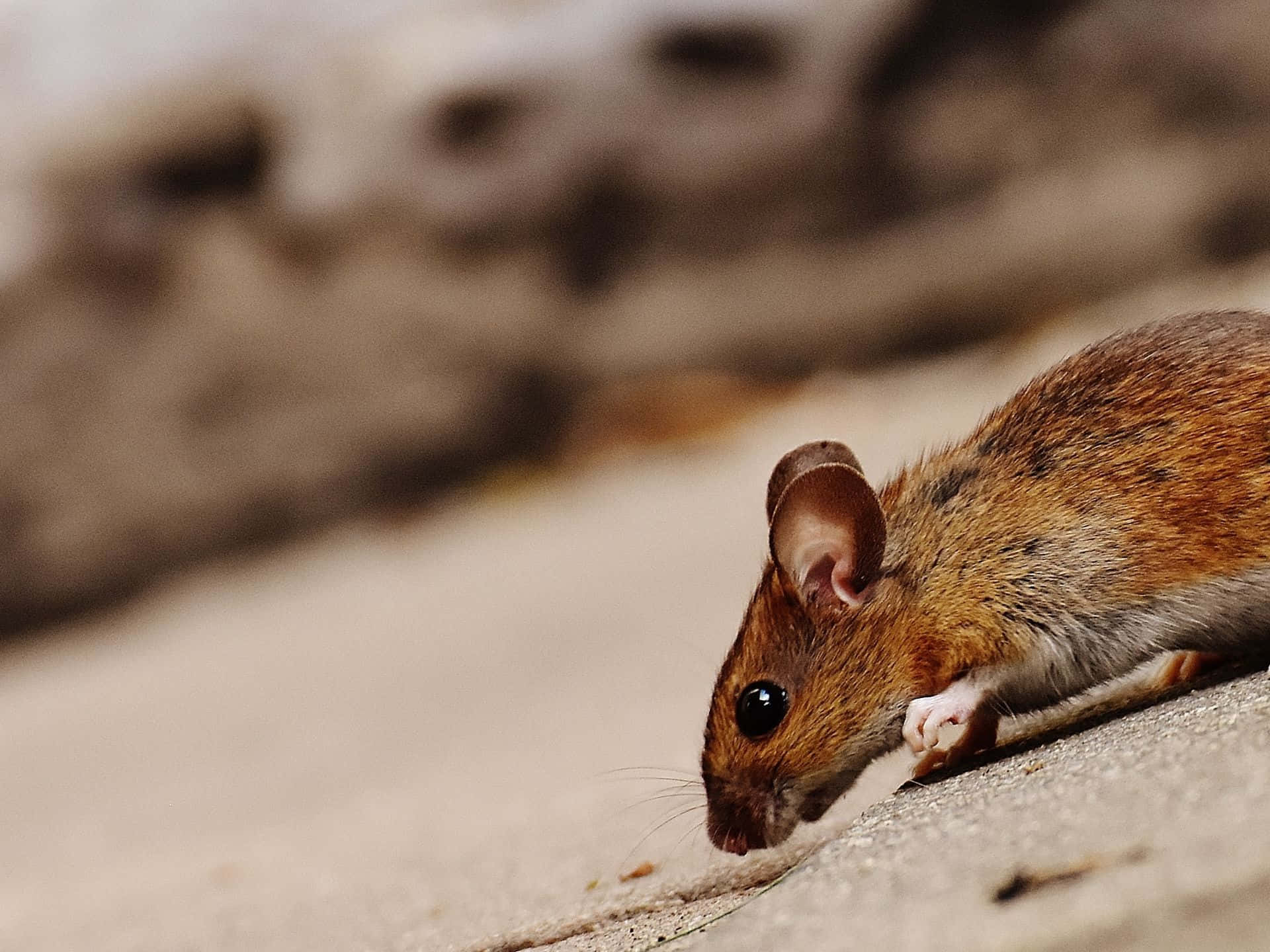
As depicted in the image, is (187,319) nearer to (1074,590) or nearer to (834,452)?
(834,452)

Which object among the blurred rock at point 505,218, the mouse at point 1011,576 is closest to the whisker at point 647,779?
the mouse at point 1011,576

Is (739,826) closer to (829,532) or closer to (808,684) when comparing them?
(808,684)

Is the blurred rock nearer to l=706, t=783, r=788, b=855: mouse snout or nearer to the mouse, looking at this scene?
the mouse

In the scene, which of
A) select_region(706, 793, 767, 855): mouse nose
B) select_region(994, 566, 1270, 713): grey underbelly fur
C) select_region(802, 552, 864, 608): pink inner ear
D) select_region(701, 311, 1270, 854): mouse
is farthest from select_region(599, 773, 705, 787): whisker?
select_region(994, 566, 1270, 713): grey underbelly fur

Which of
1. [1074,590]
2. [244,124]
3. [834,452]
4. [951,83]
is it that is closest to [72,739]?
[244,124]

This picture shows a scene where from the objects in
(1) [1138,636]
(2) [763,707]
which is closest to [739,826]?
(2) [763,707]

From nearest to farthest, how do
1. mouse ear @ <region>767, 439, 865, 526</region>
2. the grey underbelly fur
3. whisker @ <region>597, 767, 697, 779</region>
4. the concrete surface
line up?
1. the concrete surface
2. the grey underbelly fur
3. mouse ear @ <region>767, 439, 865, 526</region>
4. whisker @ <region>597, 767, 697, 779</region>

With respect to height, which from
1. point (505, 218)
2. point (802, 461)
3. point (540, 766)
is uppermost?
point (505, 218)
